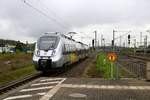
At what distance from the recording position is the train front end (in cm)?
2378

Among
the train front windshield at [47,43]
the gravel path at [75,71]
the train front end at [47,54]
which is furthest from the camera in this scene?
the gravel path at [75,71]

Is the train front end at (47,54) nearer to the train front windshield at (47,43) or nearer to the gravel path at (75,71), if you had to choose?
the train front windshield at (47,43)

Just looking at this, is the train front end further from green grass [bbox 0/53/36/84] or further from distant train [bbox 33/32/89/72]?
green grass [bbox 0/53/36/84]

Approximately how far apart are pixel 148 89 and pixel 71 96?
14.2 feet

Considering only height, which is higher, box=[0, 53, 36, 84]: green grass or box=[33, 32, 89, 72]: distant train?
box=[33, 32, 89, 72]: distant train

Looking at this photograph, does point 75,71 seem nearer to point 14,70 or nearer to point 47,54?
point 14,70

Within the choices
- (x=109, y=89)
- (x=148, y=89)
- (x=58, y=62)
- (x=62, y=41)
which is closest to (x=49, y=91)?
(x=109, y=89)

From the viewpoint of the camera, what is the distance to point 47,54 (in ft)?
78.8

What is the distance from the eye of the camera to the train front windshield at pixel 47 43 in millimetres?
24558

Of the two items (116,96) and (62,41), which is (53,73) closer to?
(62,41)

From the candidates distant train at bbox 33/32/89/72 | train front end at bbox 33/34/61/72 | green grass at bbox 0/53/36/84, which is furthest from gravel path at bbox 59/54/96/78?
green grass at bbox 0/53/36/84

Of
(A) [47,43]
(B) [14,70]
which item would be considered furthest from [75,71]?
(A) [47,43]

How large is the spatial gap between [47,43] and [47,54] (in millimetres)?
1188

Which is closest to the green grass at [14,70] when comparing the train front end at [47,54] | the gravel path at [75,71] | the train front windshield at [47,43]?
the train front end at [47,54]
